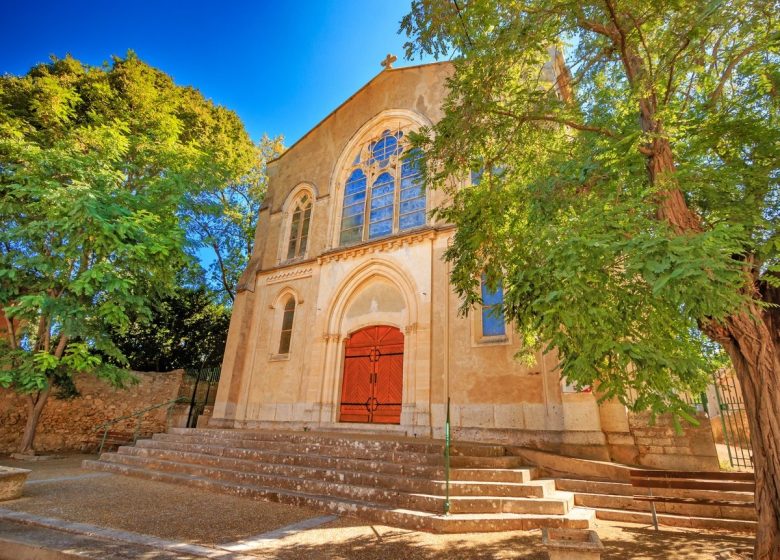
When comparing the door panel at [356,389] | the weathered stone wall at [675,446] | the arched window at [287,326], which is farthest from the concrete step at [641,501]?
the arched window at [287,326]

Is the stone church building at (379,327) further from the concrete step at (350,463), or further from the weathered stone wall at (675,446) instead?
the concrete step at (350,463)

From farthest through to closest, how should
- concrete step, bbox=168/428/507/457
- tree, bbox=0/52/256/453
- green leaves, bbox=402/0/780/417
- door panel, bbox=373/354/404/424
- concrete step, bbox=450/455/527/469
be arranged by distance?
door panel, bbox=373/354/404/424, tree, bbox=0/52/256/453, concrete step, bbox=168/428/507/457, concrete step, bbox=450/455/527/469, green leaves, bbox=402/0/780/417

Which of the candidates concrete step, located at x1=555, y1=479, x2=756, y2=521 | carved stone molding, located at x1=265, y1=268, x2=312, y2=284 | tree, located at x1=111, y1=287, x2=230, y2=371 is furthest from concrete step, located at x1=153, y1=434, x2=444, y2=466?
tree, located at x1=111, y1=287, x2=230, y2=371

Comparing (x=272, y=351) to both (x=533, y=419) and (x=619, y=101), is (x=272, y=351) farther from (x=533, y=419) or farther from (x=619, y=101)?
(x=619, y=101)

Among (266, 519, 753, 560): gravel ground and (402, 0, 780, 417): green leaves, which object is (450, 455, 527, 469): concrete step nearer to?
(266, 519, 753, 560): gravel ground

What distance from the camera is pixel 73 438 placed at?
11133 millimetres

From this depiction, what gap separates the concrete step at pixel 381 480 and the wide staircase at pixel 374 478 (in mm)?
12

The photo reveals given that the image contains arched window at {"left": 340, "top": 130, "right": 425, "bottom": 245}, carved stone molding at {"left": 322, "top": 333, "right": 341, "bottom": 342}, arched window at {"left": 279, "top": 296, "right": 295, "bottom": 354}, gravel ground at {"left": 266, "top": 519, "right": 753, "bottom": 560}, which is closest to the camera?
gravel ground at {"left": 266, "top": 519, "right": 753, "bottom": 560}

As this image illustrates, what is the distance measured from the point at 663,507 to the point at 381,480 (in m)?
3.67

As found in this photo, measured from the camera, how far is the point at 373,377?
994 centimetres

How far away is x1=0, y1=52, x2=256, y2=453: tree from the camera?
811 cm

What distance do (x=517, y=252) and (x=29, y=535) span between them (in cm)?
578

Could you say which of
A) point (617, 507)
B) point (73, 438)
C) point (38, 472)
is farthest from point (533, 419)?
point (73, 438)

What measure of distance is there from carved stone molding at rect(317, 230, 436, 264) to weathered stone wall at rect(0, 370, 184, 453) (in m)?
6.46
